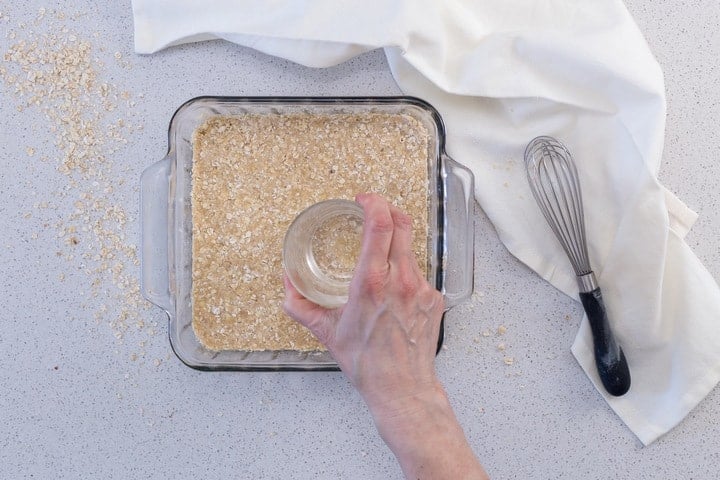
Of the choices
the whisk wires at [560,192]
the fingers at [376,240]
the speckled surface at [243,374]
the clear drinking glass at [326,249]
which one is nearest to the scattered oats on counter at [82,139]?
the speckled surface at [243,374]

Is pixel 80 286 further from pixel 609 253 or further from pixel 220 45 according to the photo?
pixel 609 253

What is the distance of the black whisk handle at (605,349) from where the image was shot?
0.73m

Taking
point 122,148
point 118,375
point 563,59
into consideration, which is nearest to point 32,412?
point 118,375

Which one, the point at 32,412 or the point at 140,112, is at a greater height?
the point at 140,112

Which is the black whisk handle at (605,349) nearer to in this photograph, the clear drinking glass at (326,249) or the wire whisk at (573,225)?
the wire whisk at (573,225)

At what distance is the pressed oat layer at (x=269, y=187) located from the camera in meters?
0.72

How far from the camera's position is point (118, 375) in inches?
31.3

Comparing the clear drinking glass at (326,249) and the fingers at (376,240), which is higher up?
the fingers at (376,240)

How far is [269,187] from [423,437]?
309 mm

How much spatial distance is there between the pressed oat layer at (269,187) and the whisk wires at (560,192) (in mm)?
136

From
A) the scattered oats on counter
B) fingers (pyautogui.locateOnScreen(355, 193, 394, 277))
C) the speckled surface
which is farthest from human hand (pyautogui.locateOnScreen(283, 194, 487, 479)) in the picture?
A: the scattered oats on counter

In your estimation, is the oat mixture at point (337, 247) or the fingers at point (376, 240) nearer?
the fingers at point (376, 240)

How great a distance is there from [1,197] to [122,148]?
16 cm

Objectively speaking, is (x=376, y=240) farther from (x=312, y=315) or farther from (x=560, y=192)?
(x=560, y=192)
